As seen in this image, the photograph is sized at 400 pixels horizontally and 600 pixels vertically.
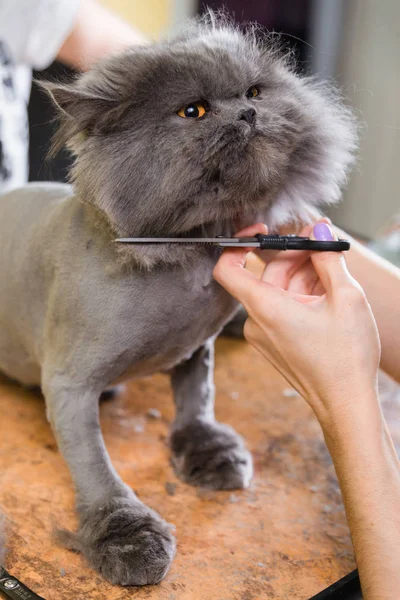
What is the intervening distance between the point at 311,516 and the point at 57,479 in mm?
335

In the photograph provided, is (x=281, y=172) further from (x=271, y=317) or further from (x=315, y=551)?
(x=315, y=551)

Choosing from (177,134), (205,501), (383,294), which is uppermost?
(177,134)

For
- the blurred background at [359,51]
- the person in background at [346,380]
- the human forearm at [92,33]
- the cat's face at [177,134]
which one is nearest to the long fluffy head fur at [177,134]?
the cat's face at [177,134]

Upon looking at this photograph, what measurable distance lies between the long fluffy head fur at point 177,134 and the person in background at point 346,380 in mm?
108

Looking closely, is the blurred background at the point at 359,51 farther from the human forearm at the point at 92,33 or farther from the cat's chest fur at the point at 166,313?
the cat's chest fur at the point at 166,313

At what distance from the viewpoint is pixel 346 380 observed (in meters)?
0.69

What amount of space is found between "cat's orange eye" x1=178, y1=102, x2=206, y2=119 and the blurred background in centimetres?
142

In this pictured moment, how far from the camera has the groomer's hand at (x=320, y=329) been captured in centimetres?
69

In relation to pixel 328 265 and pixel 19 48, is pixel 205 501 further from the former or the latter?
pixel 19 48

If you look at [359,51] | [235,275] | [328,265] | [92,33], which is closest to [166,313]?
[235,275]

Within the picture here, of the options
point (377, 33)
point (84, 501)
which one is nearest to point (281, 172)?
point (84, 501)

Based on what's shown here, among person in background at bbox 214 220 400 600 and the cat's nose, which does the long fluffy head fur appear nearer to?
the cat's nose

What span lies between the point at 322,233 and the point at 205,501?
1.24 feet

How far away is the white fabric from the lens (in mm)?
1198
